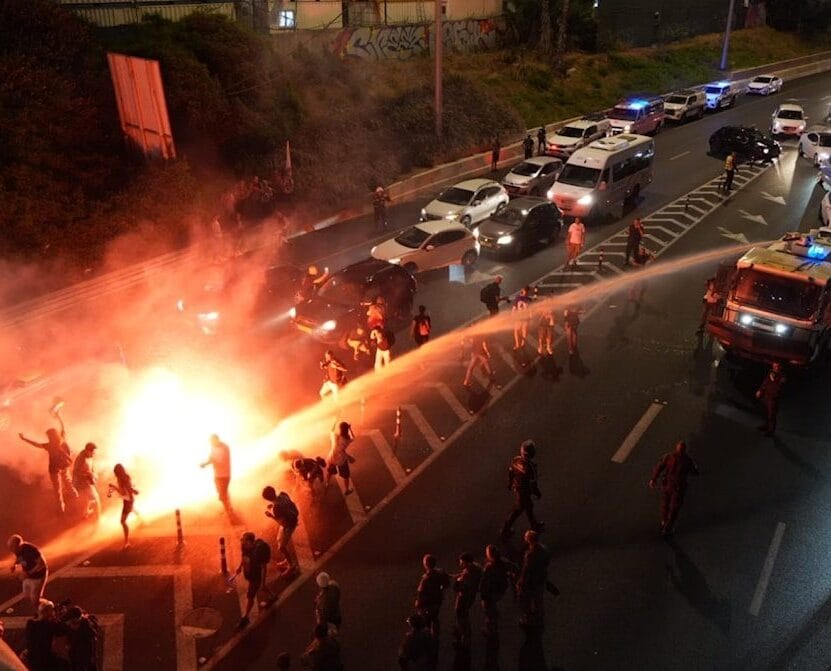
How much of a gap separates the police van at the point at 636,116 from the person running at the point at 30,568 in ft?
107

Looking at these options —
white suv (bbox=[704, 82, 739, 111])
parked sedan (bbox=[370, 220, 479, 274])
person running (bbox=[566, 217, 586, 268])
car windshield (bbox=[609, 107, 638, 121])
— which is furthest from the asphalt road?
white suv (bbox=[704, 82, 739, 111])

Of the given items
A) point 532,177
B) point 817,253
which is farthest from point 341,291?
point 532,177

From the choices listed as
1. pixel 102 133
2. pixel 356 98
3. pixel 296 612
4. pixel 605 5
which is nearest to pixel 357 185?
pixel 356 98

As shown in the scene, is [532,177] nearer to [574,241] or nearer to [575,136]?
[575,136]

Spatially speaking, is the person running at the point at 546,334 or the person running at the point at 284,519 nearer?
the person running at the point at 284,519

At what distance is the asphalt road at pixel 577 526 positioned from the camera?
854 cm

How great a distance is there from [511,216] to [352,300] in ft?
25.5

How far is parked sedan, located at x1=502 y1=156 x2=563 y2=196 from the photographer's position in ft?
90.4

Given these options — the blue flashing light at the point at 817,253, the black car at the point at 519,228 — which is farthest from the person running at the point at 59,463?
the blue flashing light at the point at 817,253

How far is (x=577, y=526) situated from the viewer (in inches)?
412

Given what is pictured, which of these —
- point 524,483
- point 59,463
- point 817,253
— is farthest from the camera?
point 817,253

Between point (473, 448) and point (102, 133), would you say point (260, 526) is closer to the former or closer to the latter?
point (473, 448)

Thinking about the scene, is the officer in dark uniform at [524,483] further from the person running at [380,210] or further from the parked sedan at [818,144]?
the parked sedan at [818,144]

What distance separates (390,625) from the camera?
345 inches
